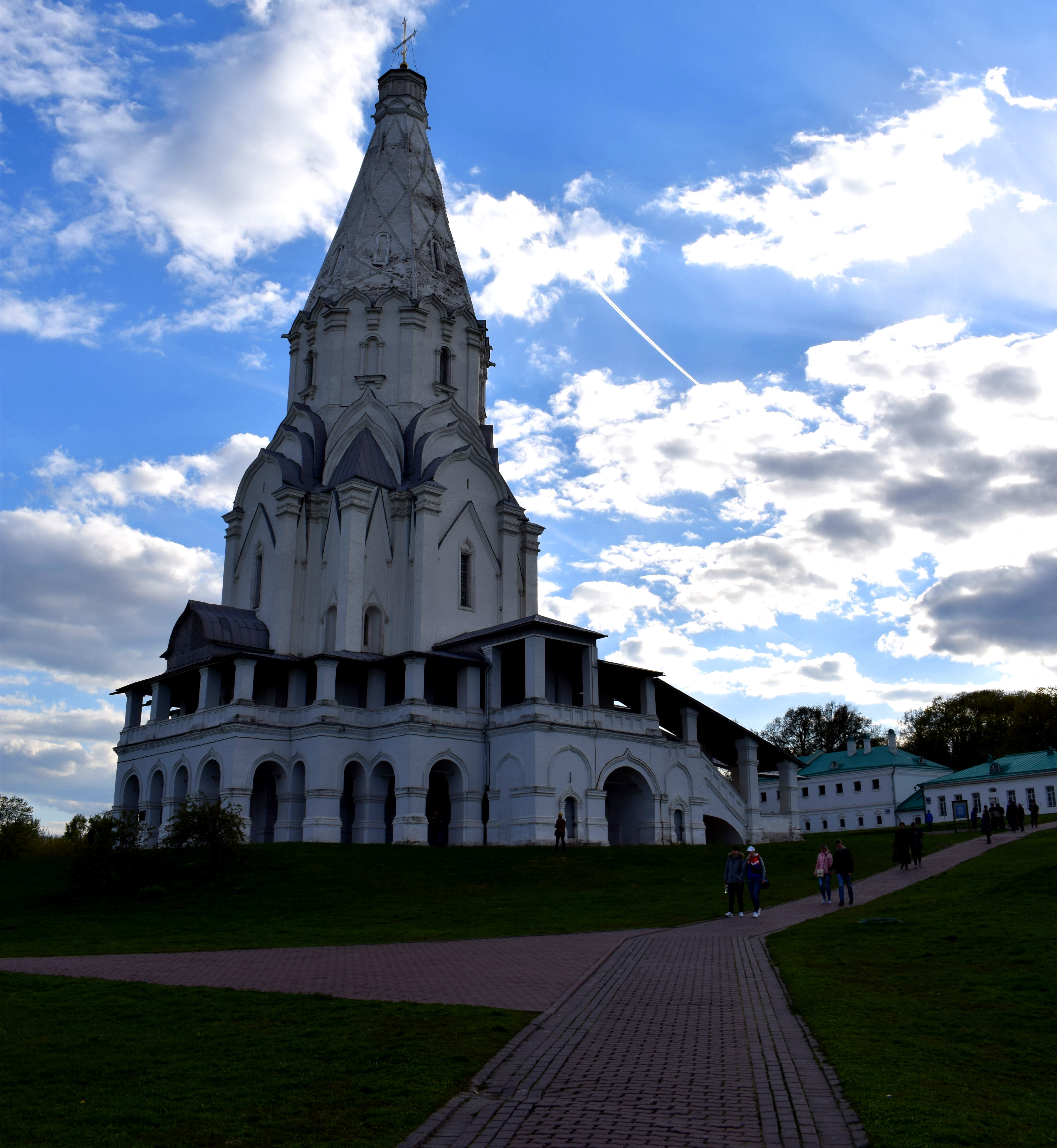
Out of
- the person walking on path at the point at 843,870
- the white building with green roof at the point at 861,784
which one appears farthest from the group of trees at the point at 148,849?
the white building with green roof at the point at 861,784

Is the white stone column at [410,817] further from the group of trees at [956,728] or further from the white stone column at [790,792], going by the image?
the group of trees at [956,728]

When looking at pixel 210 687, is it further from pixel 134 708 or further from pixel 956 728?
pixel 956 728

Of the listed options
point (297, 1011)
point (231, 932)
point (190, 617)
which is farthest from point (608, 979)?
point (190, 617)

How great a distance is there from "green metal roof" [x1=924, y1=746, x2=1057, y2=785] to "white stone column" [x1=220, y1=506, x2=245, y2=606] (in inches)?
1727

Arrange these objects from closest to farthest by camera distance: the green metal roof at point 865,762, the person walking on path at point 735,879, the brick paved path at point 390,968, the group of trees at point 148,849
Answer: the brick paved path at point 390,968 < the person walking on path at point 735,879 < the group of trees at point 148,849 < the green metal roof at point 865,762

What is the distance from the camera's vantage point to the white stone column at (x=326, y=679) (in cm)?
3550

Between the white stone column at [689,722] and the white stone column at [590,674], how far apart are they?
4.69 meters

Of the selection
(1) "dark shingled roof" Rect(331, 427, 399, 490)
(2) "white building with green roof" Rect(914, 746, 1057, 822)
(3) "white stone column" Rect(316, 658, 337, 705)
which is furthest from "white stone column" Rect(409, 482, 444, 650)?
(2) "white building with green roof" Rect(914, 746, 1057, 822)

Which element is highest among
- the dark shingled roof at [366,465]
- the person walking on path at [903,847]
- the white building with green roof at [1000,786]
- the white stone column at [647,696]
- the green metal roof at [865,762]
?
the dark shingled roof at [366,465]

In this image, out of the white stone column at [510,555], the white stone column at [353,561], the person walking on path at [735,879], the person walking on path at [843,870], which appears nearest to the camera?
the person walking on path at [735,879]

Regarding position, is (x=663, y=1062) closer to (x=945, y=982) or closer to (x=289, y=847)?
(x=945, y=982)

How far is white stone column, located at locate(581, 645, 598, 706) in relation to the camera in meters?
36.2

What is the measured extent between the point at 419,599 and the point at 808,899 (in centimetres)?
2066

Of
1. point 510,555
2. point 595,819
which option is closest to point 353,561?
point 510,555
